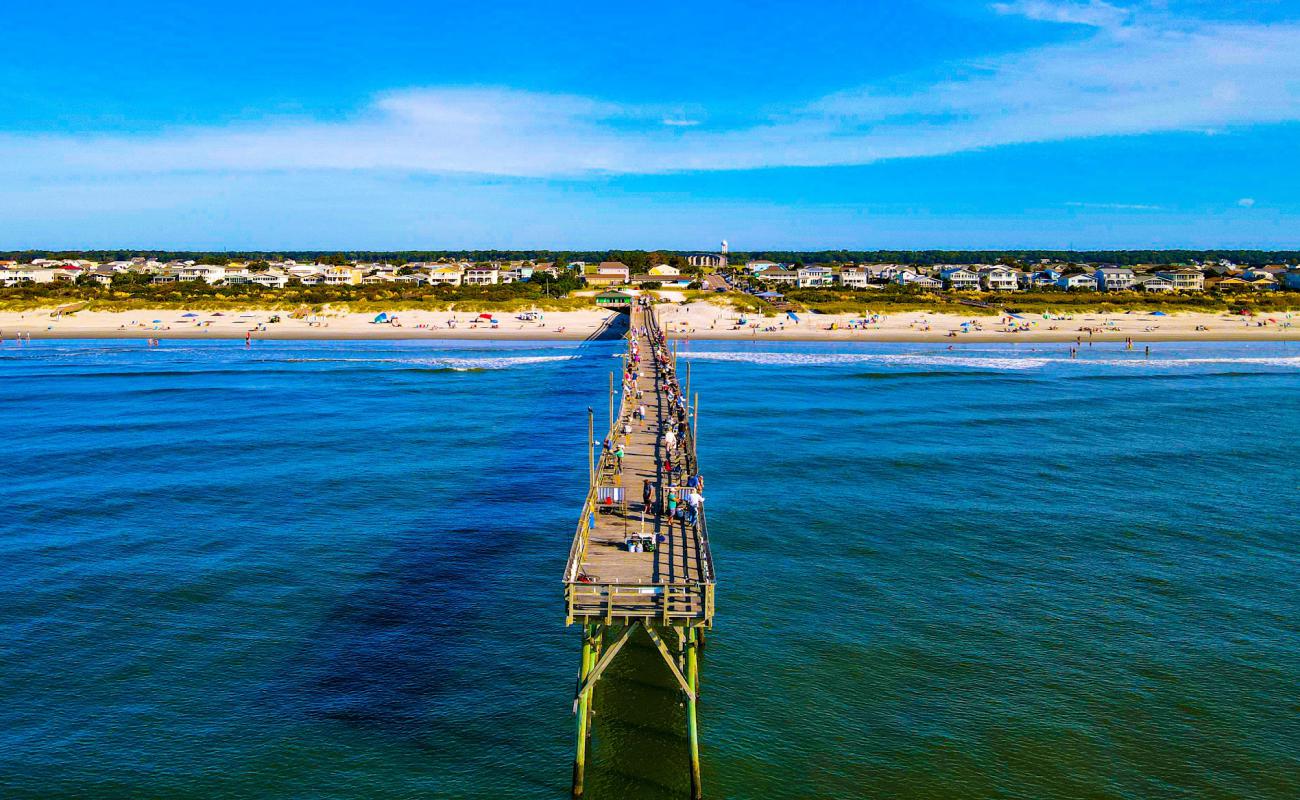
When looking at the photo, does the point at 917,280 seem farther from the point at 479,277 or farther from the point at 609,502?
the point at 609,502

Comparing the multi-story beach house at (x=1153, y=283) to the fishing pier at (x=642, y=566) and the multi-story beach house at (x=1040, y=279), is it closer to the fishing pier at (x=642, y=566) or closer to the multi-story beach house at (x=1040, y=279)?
the multi-story beach house at (x=1040, y=279)

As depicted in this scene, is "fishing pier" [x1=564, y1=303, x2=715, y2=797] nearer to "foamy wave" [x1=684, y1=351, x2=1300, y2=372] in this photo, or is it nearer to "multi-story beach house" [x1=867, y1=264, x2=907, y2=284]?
"foamy wave" [x1=684, y1=351, x2=1300, y2=372]

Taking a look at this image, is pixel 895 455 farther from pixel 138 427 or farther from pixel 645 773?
pixel 138 427

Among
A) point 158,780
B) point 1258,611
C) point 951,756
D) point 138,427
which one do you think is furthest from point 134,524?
point 1258,611

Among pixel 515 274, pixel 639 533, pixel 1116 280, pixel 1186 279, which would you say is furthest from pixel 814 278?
pixel 639 533

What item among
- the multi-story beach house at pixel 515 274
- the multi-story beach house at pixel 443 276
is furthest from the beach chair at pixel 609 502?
the multi-story beach house at pixel 515 274
